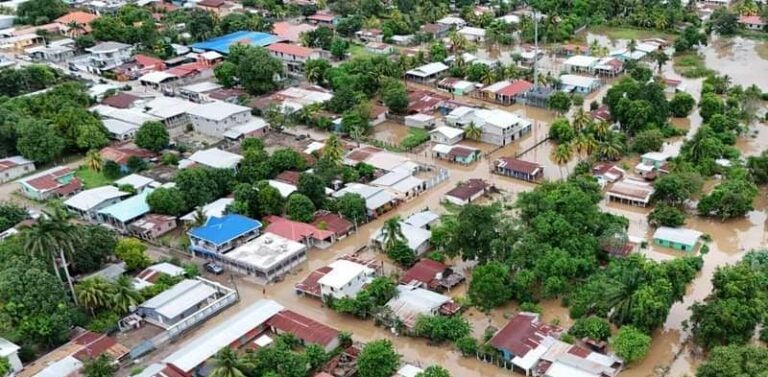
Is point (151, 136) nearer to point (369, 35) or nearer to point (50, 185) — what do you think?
point (50, 185)

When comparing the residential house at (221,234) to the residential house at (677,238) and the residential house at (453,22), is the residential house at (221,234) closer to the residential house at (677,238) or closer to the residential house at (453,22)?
the residential house at (677,238)

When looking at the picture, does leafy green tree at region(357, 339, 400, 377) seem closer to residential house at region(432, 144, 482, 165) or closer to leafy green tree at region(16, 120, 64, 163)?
residential house at region(432, 144, 482, 165)

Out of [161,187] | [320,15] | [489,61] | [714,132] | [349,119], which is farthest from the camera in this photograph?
[320,15]

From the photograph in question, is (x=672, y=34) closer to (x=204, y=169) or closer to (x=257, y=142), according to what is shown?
(x=257, y=142)

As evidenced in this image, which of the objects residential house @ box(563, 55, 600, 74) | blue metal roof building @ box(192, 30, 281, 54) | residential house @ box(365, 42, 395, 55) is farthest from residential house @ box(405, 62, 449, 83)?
blue metal roof building @ box(192, 30, 281, 54)

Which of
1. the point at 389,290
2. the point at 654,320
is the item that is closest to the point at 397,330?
the point at 389,290

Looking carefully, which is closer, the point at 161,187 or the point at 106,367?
the point at 106,367

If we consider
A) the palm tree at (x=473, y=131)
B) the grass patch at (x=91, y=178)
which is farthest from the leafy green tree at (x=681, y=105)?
the grass patch at (x=91, y=178)
